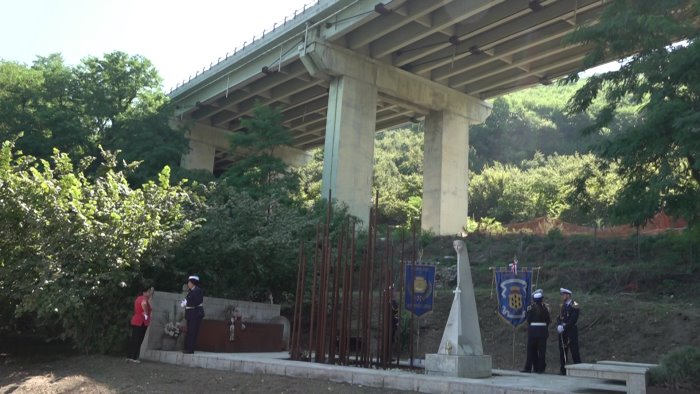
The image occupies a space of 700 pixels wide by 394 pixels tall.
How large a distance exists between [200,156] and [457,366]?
35.6m

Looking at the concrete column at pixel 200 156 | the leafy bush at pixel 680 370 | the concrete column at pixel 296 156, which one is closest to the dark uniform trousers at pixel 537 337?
the leafy bush at pixel 680 370

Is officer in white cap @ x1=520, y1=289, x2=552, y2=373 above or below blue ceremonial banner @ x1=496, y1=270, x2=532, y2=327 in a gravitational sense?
below

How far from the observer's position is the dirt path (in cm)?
814

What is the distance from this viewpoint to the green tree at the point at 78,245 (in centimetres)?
1115

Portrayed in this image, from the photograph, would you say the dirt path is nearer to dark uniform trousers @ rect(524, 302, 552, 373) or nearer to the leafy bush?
the leafy bush

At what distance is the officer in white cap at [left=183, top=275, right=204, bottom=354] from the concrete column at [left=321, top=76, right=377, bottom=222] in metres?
16.6

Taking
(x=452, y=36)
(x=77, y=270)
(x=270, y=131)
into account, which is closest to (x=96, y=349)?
(x=77, y=270)

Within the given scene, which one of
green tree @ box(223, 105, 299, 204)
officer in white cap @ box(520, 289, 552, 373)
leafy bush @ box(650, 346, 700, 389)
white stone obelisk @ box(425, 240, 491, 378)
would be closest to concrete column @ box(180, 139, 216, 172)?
green tree @ box(223, 105, 299, 204)

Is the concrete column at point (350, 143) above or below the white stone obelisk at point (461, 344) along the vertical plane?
above

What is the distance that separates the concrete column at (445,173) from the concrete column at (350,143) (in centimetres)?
397

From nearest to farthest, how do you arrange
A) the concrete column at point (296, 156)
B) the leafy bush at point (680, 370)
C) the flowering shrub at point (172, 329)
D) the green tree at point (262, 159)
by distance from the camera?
1. the leafy bush at point (680, 370)
2. the flowering shrub at point (172, 329)
3. the green tree at point (262, 159)
4. the concrete column at point (296, 156)

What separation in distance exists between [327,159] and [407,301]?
15.9 metres

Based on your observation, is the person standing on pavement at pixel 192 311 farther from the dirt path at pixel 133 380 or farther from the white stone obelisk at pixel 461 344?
the white stone obelisk at pixel 461 344

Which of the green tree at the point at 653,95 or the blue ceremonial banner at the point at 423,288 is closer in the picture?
the green tree at the point at 653,95
